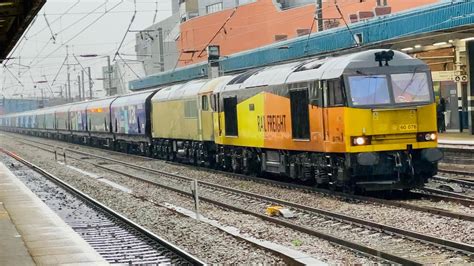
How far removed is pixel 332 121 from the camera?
14.9 m

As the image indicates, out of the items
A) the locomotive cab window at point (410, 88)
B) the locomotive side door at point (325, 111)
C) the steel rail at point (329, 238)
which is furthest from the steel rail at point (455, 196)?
the steel rail at point (329, 238)

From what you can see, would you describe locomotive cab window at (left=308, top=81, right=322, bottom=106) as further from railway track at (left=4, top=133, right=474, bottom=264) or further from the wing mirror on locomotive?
railway track at (left=4, top=133, right=474, bottom=264)

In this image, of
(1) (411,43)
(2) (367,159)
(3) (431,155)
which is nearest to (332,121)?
(2) (367,159)

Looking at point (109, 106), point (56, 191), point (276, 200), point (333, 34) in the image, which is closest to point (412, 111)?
point (276, 200)

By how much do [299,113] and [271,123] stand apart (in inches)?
79.6

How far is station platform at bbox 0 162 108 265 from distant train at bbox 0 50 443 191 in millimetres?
6099

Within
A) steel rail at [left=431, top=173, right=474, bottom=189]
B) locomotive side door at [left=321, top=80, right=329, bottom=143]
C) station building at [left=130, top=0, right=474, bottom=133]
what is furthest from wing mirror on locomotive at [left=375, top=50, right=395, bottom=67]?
station building at [left=130, top=0, right=474, bottom=133]

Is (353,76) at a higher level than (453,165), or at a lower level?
higher

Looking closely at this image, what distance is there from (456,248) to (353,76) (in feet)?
20.3

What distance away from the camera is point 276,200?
15.1 meters

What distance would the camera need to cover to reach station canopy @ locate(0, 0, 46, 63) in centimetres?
1168

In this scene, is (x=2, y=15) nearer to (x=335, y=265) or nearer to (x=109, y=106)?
(x=335, y=265)

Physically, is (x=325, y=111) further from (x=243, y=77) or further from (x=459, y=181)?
(x=243, y=77)

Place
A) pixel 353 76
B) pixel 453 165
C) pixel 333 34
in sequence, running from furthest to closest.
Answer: pixel 333 34, pixel 453 165, pixel 353 76
